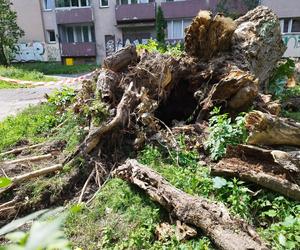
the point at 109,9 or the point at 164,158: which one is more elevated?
the point at 109,9

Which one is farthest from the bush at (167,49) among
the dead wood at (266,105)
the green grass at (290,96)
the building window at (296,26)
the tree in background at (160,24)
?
the building window at (296,26)

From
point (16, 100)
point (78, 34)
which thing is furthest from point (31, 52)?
point (16, 100)

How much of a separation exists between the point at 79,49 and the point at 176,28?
25.8 feet

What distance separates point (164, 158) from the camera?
4.09 m

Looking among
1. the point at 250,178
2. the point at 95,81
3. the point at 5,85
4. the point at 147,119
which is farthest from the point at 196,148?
the point at 5,85

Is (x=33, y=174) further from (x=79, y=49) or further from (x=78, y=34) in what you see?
(x=78, y=34)

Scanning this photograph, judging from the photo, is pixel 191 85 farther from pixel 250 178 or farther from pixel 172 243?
pixel 172 243

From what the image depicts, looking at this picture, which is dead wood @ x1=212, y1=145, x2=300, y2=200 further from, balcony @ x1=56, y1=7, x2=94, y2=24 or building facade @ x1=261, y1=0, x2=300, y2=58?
balcony @ x1=56, y1=7, x2=94, y2=24

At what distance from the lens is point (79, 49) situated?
2491 cm

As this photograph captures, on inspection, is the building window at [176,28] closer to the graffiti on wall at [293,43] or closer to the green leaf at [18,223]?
the graffiti on wall at [293,43]

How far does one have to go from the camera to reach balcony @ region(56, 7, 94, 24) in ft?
80.5

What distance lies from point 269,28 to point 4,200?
19.2 ft

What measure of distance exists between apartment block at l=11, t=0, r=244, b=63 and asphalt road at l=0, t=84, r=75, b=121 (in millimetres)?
14015

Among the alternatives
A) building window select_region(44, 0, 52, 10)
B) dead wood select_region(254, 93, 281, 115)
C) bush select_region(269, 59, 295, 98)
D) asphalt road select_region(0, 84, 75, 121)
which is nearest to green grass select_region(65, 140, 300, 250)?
dead wood select_region(254, 93, 281, 115)
